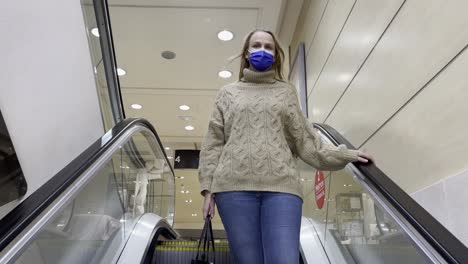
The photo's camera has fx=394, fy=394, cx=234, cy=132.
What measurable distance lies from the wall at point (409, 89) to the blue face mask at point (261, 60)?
2.44 ft

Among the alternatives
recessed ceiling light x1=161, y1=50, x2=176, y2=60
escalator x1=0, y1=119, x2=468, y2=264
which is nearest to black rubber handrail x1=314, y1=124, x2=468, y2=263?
escalator x1=0, y1=119, x2=468, y2=264

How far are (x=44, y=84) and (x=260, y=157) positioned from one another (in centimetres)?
142

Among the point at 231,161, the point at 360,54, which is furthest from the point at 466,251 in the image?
the point at 360,54

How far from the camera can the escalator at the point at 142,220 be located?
50.7 inches

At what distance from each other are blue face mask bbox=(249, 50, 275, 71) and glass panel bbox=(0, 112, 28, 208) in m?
1.29

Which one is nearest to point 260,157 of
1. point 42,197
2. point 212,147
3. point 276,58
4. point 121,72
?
point 212,147

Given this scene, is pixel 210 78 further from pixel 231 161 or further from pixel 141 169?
pixel 231 161

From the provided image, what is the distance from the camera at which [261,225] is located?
174 cm

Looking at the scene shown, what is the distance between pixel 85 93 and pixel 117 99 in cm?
64

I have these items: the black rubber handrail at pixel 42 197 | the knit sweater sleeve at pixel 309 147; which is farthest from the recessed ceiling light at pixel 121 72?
the knit sweater sleeve at pixel 309 147

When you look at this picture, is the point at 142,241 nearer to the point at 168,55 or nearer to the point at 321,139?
the point at 321,139

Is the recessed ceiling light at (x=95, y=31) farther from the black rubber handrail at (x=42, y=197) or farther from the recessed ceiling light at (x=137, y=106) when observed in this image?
the recessed ceiling light at (x=137, y=106)

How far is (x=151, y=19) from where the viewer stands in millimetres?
5988

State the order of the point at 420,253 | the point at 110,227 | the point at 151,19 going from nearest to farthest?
1. the point at 420,253
2. the point at 110,227
3. the point at 151,19
